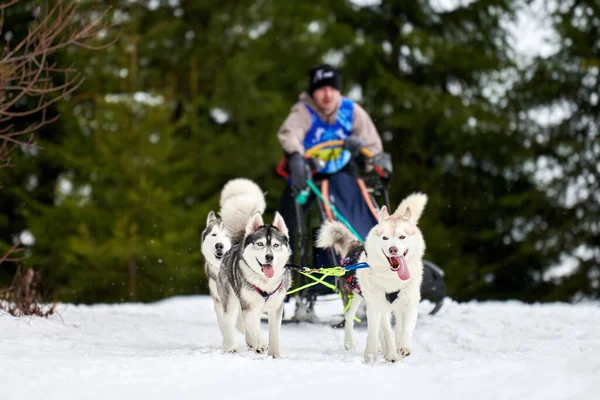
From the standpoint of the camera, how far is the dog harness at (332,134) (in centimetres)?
667

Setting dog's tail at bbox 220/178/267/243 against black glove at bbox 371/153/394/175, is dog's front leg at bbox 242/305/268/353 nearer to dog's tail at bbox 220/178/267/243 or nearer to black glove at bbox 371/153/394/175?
dog's tail at bbox 220/178/267/243

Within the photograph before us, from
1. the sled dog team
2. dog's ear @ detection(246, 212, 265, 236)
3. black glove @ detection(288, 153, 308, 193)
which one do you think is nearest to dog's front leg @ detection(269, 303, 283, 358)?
the sled dog team

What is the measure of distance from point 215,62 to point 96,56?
10.7ft

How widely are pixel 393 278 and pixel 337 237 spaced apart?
1.21 m

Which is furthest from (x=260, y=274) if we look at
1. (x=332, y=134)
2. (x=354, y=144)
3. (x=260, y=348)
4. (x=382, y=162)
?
(x=332, y=134)

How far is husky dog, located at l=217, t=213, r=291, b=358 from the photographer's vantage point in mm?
4250

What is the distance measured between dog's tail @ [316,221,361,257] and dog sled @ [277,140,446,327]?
0.28 meters

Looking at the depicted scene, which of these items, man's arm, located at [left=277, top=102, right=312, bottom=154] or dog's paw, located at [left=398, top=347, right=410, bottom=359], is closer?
dog's paw, located at [left=398, top=347, right=410, bottom=359]

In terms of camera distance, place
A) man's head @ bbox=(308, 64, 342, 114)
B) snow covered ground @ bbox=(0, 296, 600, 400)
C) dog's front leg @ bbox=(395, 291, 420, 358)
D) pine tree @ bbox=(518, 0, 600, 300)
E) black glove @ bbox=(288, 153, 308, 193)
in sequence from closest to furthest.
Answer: snow covered ground @ bbox=(0, 296, 600, 400)
dog's front leg @ bbox=(395, 291, 420, 358)
black glove @ bbox=(288, 153, 308, 193)
man's head @ bbox=(308, 64, 342, 114)
pine tree @ bbox=(518, 0, 600, 300)

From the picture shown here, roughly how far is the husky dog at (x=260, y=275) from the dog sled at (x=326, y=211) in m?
1.40

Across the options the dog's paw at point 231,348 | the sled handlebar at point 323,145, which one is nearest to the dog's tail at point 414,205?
the dog's paw at point 231,348

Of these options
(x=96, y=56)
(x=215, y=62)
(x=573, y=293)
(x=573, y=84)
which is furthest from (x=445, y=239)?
(x=96, y=56)

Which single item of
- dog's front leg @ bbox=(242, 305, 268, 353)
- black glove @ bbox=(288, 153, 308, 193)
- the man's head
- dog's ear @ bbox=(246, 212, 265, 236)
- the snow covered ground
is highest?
the man's head

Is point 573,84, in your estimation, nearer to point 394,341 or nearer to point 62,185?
point 62,185
